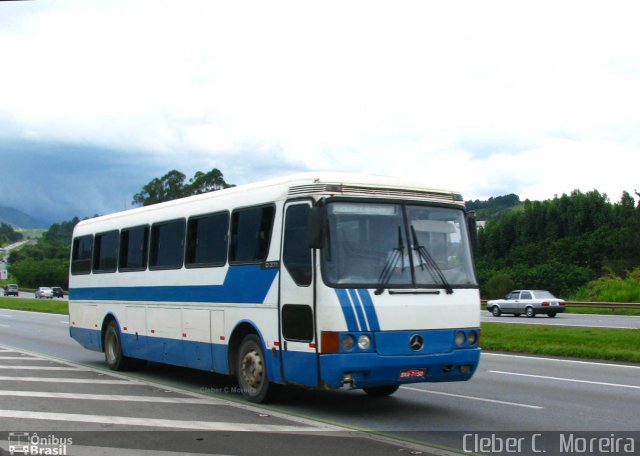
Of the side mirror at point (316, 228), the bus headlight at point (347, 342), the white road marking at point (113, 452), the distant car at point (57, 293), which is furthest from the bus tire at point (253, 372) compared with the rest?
the distant car at point (57, 293)

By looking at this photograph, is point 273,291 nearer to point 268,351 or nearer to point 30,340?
point 268,351

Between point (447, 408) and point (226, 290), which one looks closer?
point (447, 408)

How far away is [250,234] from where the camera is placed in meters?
11.9

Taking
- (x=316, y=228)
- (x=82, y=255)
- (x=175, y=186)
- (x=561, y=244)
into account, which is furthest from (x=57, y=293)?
(x=316, y=228)

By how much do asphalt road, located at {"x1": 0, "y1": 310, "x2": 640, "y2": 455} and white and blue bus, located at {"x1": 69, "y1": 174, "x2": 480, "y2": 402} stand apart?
487 millimetres

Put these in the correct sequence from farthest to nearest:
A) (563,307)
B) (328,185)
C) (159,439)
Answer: (563,307)
(328,185)
(159,439)

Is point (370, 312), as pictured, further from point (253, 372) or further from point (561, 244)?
point (561, 244)

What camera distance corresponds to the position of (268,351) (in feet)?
36.4

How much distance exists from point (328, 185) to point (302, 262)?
1032 millimetres

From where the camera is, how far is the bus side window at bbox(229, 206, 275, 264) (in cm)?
1143

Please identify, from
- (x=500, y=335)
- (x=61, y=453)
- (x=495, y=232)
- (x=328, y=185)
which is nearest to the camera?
(x=61, y=453)

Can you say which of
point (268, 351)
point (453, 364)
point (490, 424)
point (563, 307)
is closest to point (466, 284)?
point (453, 364)

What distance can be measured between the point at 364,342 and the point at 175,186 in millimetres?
109428

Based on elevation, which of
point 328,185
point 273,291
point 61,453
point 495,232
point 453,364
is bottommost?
point 61,453
